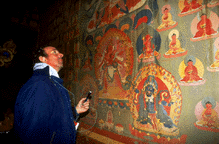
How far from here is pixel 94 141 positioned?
266 centimetres

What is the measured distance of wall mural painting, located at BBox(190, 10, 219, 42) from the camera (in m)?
1.34

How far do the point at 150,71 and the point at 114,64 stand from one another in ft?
2.57

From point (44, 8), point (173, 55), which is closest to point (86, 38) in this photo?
point (173, 55)

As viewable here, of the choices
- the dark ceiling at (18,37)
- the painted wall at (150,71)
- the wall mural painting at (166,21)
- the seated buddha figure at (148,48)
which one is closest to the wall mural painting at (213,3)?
the painted wall at (150,71)

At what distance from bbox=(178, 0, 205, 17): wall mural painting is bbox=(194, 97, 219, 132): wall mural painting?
40.7 inches

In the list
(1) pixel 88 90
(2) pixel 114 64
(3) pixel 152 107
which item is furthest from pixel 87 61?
(3) pixel 152 107

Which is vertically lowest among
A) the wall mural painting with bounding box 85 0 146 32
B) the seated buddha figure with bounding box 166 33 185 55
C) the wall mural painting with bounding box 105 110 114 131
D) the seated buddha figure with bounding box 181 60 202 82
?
the wall mural painting with bounding box 105 110 114 131

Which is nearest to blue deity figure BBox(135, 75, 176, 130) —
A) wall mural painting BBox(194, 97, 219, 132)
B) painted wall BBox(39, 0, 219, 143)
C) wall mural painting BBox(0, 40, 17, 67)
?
painted wall BBox(39, 0, 219, 143)

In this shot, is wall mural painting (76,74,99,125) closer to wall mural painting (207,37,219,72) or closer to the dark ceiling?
wall mural painting (207,37,219,72)

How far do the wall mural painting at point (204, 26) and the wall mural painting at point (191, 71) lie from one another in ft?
0.82

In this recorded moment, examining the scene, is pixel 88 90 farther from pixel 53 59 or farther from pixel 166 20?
pixel 166 20

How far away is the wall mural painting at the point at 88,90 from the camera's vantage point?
9.25ft

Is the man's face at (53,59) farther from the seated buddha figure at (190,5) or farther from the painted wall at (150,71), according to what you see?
the seated buddha figure at (190,5)

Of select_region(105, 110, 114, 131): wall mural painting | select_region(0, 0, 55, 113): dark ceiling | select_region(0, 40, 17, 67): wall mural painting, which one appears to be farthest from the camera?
select_region(0, 40, 17, 67): wall mural painting
